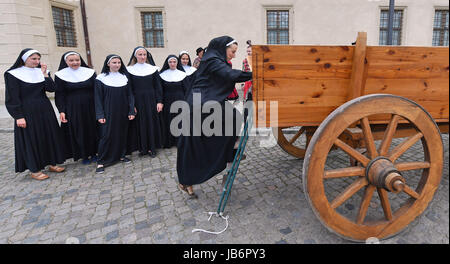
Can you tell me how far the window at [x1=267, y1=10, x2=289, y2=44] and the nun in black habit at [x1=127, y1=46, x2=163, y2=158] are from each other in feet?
32.2

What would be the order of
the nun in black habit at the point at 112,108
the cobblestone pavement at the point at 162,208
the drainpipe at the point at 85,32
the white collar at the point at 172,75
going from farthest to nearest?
1. the drainpipe at the point at 85,32
2. the white collar at the point at 172,75
3. the nun in black habit at the point at 112,108
4. the cobblestone pavement at the point at 162,208

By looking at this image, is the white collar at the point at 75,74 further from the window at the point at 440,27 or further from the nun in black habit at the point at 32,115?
the window at the point at 440,27

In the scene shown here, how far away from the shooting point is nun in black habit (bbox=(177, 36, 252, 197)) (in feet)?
8.59

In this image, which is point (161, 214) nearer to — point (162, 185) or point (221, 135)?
point (162, 185)

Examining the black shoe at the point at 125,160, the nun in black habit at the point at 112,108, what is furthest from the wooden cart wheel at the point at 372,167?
the black shoe at the point at 125,160

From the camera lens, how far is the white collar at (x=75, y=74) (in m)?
4.01

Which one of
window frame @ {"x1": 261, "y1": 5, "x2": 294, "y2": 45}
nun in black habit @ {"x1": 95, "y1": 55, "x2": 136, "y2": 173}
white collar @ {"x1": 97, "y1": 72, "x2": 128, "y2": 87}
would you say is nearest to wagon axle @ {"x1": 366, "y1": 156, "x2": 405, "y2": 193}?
nun in black habit @ {"x1": 95, "y1": 55, "x2": 136, "y2": 173}

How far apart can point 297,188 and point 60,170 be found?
3281mm

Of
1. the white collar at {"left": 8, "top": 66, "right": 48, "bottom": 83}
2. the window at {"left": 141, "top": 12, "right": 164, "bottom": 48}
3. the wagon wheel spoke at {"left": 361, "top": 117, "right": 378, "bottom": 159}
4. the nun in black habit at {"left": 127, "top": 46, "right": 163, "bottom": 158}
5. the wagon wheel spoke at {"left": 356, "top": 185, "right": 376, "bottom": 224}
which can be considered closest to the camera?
the wagon wheel spoke at {"left": 361, "top": 117, "right": 378, "bottom": 159}

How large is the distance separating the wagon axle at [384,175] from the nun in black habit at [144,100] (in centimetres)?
352

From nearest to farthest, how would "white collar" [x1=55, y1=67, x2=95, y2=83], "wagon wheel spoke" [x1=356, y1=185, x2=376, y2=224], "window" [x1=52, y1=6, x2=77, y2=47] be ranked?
1. "wagon wheel spoke" [x1=356, y1=185, x2=376, y2=224]
2. "white collar" [x1=55, y1=67, x2=95, y2=83]
3. "window" [x1=52, y1=6, x2=77, y2=47]

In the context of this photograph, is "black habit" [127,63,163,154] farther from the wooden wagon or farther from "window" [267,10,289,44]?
"window" [267,10,289,44]

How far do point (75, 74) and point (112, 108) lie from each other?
691 millimetres

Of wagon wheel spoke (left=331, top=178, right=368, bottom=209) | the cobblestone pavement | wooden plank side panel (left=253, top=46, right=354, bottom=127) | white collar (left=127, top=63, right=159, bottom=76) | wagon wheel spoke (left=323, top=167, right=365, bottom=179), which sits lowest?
the cobblestone pavement
